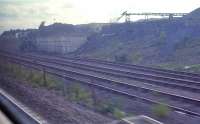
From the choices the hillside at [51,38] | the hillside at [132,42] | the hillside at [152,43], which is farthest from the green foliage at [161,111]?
the hillside at [51,38]

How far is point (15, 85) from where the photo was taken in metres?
24.4

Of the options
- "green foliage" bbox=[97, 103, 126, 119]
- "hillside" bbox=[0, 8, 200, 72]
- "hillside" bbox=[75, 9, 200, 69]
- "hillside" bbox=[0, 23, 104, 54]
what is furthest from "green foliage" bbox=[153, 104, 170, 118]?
"hillside" bbox=[0, 23, 104, 54]

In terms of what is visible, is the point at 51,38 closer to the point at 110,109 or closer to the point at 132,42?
the point at 132,42

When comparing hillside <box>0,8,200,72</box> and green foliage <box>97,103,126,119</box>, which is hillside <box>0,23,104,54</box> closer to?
hillside <box>0,8,200,72</box>

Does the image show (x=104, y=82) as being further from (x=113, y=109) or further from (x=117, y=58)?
(x=117, y=58)

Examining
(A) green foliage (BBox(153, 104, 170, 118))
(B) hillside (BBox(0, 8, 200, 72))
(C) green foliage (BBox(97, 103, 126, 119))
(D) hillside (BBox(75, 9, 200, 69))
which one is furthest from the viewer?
(B) hillside (BBox(0, 8, 200, 72))

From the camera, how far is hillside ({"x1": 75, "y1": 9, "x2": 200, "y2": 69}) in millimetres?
42875

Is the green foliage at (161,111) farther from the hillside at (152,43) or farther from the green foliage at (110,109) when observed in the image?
the hillside at (152,43)

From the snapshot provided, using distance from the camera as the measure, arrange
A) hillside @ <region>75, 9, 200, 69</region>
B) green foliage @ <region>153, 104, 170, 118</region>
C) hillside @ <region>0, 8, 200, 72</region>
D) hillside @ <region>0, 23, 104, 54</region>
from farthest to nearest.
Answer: hillside @ <region>0, 23, 104, 54</region>
hillside @ <region>0, 8, 200, 72</region>
hillside @ <region>75, 9, 200, 69</region>
green foliage @ <region>153, 104, 170, 118</region>

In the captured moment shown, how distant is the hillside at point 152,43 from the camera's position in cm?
4288

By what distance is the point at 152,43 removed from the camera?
53562 mm

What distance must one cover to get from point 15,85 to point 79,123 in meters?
11.7

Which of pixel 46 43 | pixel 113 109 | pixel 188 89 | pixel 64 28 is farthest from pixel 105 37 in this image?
pixel 113 109

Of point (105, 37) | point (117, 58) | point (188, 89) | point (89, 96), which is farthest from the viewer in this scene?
point (105, 37)
